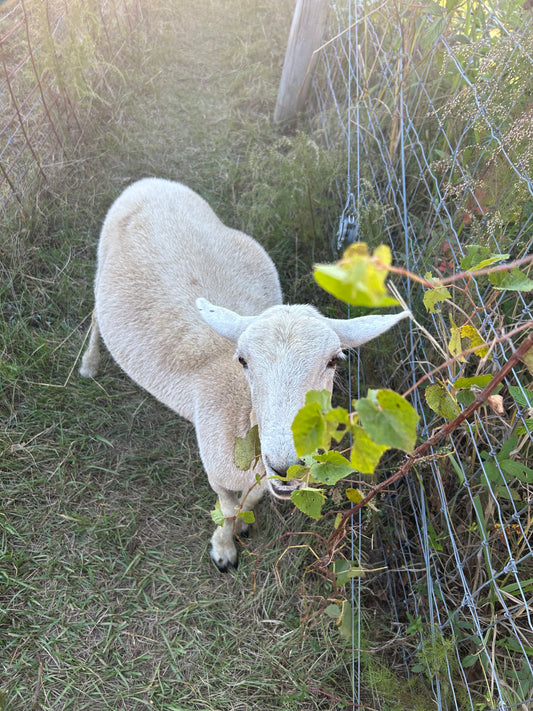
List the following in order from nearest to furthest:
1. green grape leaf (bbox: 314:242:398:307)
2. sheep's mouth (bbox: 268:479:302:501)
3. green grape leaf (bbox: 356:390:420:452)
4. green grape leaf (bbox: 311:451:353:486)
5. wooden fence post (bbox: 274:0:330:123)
Result: green grape leaf (bbox: 314:242:398:307)
green grape leaf (bbox: 356:390:420:452)
green grape leaf (bbox: 311:451:353:486)
sheep's mouth (bbox: 268:479:302:501)
wooden fence post (bbox: 274:0:330:123)

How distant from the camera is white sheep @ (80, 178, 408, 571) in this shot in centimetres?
191

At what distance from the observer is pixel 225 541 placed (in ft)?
9.04

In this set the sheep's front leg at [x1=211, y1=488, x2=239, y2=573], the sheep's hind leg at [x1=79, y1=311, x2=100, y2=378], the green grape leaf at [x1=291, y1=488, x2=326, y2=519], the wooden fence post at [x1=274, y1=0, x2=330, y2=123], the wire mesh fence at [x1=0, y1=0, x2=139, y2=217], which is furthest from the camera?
the wooden fence post at [x1=274, y1=0, x2=330, y2=123]

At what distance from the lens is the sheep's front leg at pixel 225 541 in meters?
2.69

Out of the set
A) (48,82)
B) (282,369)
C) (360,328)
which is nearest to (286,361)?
(282,369)

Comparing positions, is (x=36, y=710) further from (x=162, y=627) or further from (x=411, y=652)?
(x=411, y=652)

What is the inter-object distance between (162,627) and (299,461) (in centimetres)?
160

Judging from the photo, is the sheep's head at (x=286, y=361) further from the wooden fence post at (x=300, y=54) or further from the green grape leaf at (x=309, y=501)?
the wooden fence post at (x=300, y=54)

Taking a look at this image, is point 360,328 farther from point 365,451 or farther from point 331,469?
point 365,451

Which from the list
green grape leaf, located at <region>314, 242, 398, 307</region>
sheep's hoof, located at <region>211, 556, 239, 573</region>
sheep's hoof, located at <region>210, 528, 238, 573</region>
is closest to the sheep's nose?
green grape leaf, located at <region>314, 242, 398, 307</region>

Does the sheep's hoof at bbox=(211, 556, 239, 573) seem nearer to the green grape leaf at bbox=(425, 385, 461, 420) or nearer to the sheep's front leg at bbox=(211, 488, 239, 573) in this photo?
the sheep's front leg at bbox=(211, 488, 239, 573)

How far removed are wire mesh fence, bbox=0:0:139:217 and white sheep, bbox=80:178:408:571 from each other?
1.23 metres

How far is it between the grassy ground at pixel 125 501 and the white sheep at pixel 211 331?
28 cm

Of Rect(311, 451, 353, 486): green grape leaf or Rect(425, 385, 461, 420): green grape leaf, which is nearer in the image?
Rect(311, 451, 353, 486): green grape leaf
